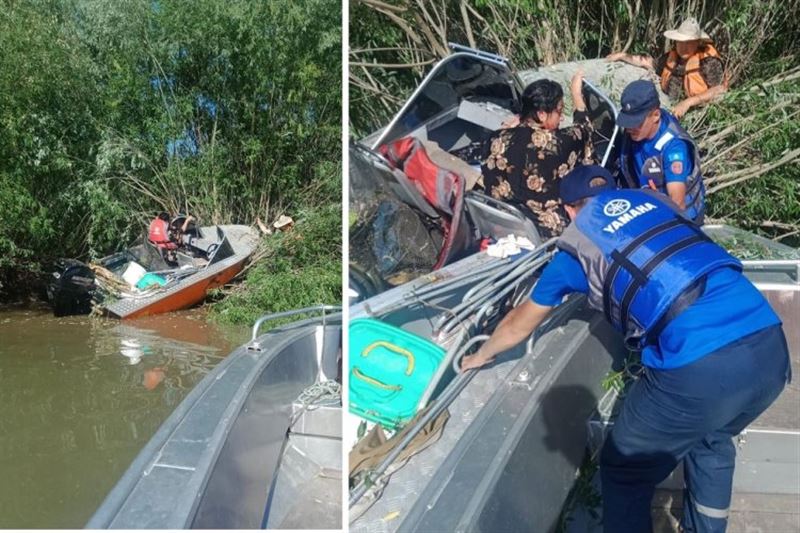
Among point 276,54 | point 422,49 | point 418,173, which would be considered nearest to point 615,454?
point 418,173

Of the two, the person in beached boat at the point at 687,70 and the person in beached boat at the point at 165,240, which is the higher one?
the person in beached boat at the point at 687,70

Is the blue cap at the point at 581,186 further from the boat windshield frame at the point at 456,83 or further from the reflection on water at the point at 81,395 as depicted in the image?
the reflection on water at the point at 81,395

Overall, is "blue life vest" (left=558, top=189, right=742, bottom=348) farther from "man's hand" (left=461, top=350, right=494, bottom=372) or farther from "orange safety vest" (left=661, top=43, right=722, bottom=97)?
"orange safety vest" (left=661, top=43, right=722, bottom=97)

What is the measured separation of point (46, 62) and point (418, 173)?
23.8ft

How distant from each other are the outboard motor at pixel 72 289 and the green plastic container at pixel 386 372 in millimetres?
6922

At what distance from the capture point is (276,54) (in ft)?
29.8

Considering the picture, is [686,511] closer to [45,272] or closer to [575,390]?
[575,390]

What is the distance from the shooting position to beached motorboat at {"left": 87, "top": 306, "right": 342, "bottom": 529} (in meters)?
1.59

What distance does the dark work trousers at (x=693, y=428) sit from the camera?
4.56ft

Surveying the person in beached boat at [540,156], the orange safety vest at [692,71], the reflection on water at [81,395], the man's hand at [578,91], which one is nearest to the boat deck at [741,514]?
the person in beached boat at [540,156]

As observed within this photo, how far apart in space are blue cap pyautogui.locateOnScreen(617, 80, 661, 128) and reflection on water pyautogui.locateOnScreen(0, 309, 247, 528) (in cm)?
332

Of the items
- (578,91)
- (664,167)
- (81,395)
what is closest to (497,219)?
(664,167)

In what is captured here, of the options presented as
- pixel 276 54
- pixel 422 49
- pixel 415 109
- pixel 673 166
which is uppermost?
pixel 276 54

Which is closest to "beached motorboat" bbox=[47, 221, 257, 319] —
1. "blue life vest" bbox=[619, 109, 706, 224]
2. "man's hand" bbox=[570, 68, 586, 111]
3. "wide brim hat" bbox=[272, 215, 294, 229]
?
"wide brim hat" bbox=[272, 215, 294, 229]
